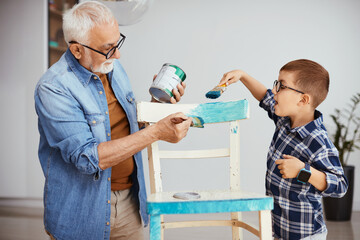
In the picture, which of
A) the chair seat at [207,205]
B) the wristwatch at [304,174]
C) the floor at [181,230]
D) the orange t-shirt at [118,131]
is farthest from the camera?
the floor at [181,230]

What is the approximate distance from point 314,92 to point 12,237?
7.36ft

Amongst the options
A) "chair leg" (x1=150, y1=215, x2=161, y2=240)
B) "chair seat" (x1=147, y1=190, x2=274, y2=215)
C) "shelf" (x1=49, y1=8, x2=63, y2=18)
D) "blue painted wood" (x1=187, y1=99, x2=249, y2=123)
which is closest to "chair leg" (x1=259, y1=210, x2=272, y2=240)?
"chair seat" (x1=147, y1=190, x2=274, y2=215)

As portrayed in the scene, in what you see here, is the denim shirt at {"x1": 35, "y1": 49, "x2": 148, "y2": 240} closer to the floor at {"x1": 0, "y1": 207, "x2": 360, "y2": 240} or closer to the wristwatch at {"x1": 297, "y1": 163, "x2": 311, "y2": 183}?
the wristwatch at {"x1": 297, "y1": 163, "x2": 311, "y2": 183}

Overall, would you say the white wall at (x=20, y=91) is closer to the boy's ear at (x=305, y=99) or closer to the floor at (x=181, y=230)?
the floor at (x=181, y=230)

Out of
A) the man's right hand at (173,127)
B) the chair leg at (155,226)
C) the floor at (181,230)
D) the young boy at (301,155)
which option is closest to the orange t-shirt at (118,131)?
the man's right hand at (173,127)

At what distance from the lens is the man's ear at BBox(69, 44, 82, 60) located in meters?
1.19

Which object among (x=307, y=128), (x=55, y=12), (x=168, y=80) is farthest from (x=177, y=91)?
(x=55, y=12)

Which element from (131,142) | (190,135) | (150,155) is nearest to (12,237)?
(190,135)

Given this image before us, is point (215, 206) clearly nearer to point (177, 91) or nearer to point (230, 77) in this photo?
point (177, 91)

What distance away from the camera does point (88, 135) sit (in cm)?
109

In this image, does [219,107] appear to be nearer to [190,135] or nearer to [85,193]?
[85,193]

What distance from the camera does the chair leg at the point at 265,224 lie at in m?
0.97

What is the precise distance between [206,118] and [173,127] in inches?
10.0

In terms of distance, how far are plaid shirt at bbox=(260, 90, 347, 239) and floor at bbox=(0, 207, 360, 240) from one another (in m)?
1.36
